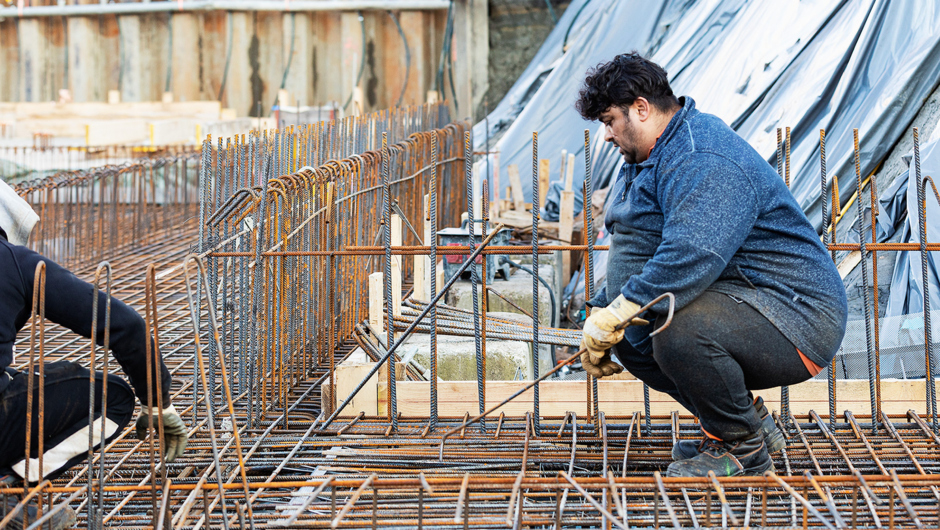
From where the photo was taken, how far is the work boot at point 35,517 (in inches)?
102

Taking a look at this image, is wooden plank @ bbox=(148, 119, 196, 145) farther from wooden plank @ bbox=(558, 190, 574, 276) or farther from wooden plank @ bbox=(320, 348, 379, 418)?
wooden plank @ bbox=(320, 348, 379, 418)

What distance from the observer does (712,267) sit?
275 cm

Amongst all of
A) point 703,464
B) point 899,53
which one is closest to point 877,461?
point 703,464

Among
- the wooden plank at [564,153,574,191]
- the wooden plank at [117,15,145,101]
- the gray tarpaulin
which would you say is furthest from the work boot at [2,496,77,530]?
the wooden plank at [117,15,145,101]

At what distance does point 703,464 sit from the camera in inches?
118

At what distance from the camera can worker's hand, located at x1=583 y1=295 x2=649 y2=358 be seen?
9.37 ft

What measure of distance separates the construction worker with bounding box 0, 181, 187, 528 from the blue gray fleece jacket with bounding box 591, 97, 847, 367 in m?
1.55

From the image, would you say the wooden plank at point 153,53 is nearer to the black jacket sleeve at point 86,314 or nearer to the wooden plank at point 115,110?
the wooden plank at point 115,110

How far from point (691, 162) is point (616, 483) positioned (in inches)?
39.4

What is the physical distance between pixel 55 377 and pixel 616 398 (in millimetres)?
2220

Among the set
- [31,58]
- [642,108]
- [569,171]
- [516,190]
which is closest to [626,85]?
[642,108]

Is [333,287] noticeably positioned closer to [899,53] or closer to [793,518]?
[793,518]

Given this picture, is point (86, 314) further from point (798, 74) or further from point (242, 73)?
point (242, 73)

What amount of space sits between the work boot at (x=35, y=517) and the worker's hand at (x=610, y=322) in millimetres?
1668
